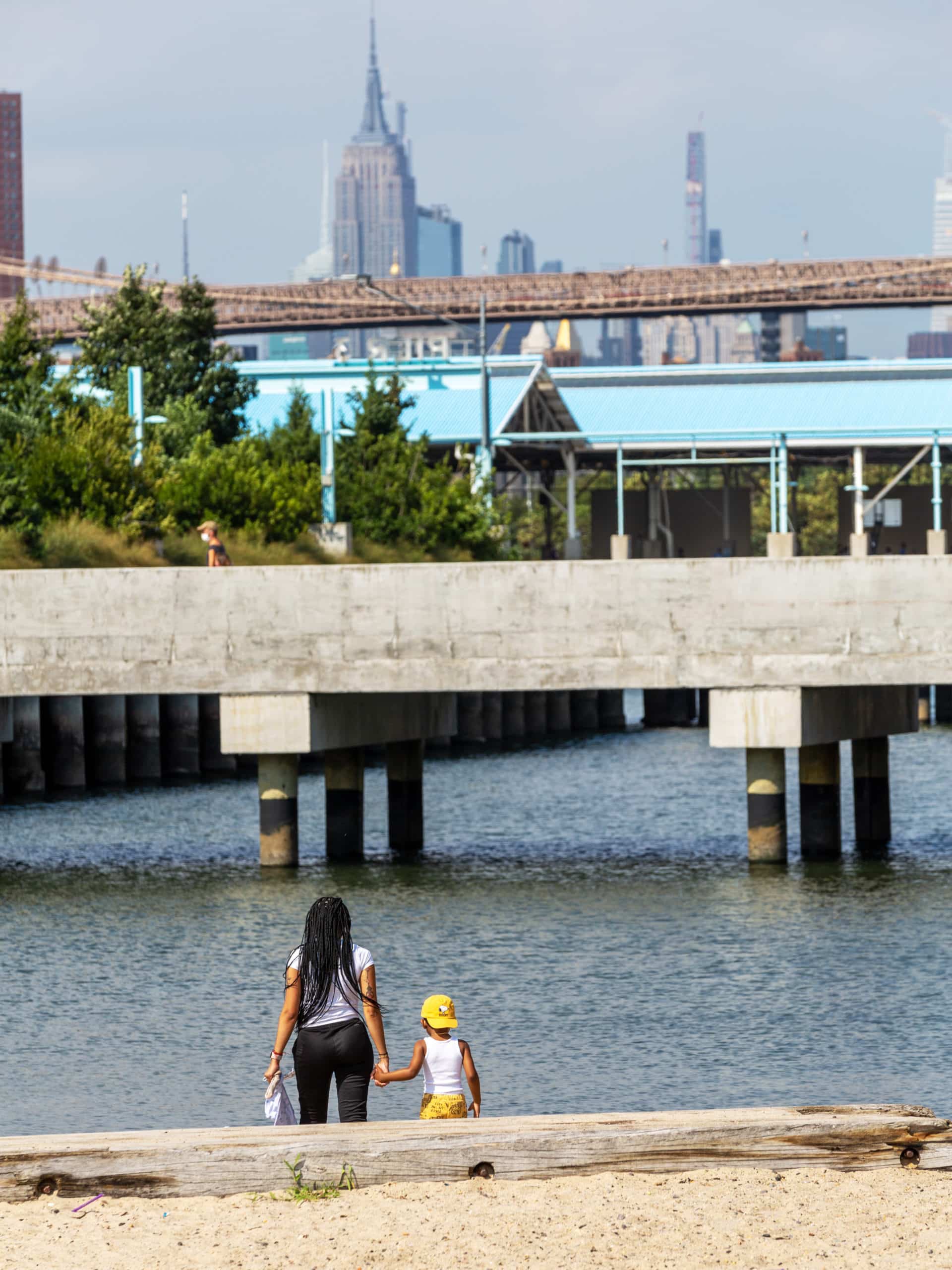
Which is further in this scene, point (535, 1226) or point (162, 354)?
point (162, 354)

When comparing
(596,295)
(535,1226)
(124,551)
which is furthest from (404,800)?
(596,295)

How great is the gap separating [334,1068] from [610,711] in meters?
64.1

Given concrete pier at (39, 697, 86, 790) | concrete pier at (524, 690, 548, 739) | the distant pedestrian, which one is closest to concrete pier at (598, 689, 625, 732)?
concrete pier at (524, 690, 548, 739)

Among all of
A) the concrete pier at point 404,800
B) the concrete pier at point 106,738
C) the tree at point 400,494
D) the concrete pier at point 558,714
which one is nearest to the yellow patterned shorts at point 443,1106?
the concrete pier at point 404,800

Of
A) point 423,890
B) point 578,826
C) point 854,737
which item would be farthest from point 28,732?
point 854,737

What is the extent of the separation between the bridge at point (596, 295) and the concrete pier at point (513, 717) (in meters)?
63.2

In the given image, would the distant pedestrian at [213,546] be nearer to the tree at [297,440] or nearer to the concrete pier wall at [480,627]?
the concrete pier wall at [480,627]

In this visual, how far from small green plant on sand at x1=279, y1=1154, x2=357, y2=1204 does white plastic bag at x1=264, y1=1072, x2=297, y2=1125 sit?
0.56 metres

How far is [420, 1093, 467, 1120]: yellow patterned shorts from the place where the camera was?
43.0 ft

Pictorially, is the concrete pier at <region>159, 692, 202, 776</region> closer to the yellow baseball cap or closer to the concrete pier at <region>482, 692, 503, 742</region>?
the concrete pier at <region>482, 692, 503, 742</region>

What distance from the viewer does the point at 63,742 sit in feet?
159

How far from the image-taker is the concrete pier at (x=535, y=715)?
237ft

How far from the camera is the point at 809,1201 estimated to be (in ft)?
39.9

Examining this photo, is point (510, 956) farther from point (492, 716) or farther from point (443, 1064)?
point (492, 716)
